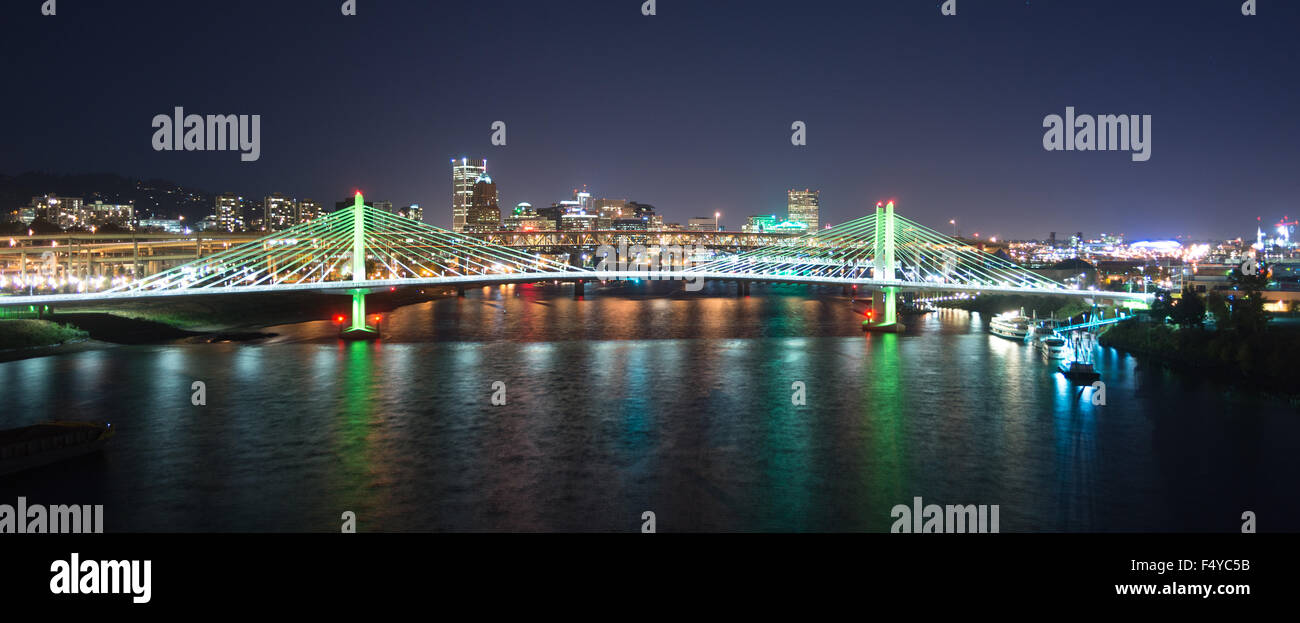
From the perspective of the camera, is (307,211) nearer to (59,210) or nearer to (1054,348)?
(59,210)

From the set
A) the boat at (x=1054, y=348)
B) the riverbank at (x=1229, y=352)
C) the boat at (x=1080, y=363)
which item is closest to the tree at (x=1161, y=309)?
the riverbank at (x=1229, y=352)

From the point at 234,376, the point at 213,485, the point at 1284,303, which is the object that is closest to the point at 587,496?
the point at 213,485

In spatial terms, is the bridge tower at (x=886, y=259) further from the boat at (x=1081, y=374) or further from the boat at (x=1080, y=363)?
the boat at (x=1081, y=374)

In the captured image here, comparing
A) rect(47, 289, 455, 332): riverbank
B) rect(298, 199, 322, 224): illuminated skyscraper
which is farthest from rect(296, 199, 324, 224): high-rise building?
rect(47, 289, 455, 332): riverbank

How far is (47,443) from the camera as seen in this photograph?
1356cm

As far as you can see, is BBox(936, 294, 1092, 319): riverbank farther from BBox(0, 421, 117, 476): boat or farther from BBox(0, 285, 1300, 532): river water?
BBox(0, 421, 117, 476): boat

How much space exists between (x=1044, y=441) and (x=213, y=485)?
15593 millimetres

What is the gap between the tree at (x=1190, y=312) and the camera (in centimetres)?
2773

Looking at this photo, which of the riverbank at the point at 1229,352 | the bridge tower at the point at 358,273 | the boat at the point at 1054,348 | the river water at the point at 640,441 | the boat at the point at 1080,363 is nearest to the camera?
the river water at the point at 640,441

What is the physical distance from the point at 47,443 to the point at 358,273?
19238 millimetres

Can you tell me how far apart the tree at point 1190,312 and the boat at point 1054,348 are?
382 cm

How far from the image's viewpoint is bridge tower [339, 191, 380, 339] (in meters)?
32.4

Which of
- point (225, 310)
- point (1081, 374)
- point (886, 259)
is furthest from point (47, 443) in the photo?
point (886, 259)

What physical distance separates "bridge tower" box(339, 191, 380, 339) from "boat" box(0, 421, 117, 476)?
58.2 feet
